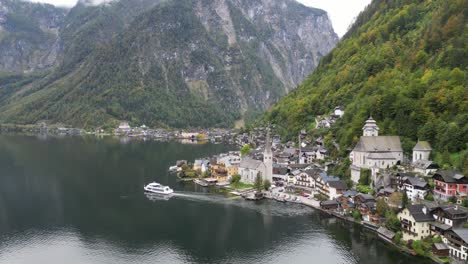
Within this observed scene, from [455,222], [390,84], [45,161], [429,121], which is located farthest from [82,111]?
[455,222]

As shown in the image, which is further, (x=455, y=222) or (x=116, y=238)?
(x=116, y=238)

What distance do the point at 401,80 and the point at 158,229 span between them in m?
42.0

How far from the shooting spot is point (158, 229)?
4359cm

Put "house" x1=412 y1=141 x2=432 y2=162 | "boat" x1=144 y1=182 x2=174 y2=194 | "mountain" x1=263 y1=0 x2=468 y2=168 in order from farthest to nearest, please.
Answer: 1. "boat" x1=144 y1=182 x2=174 y2=194
2. "mountain" x1=263 y1=0 x2=468 y2=168
3. "house" x1=412 y1=141 x2=432 y2=162

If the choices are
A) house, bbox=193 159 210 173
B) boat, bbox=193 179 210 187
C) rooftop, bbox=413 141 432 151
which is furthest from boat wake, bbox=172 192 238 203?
rooftop, bbox=413 141 432 151

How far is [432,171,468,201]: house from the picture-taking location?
38.7 meters

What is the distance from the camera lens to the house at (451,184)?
38.7 metres

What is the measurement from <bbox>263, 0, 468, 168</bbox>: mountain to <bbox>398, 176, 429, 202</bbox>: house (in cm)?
398

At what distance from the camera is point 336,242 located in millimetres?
39250

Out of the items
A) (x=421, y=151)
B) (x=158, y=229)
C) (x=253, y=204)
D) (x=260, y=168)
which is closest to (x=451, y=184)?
(x=421, y=151)

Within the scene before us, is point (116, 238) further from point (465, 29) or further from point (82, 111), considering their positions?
point (82, 111)

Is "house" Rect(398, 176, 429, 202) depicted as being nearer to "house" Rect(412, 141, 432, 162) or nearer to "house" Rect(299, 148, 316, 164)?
"house" Rect(412, 141, 432, 162)

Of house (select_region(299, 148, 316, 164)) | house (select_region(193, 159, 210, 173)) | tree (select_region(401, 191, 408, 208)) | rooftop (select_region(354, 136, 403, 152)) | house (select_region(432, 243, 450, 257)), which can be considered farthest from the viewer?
house (select_region(193, 159, 210, 173))

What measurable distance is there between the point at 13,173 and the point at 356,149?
2166 inches
